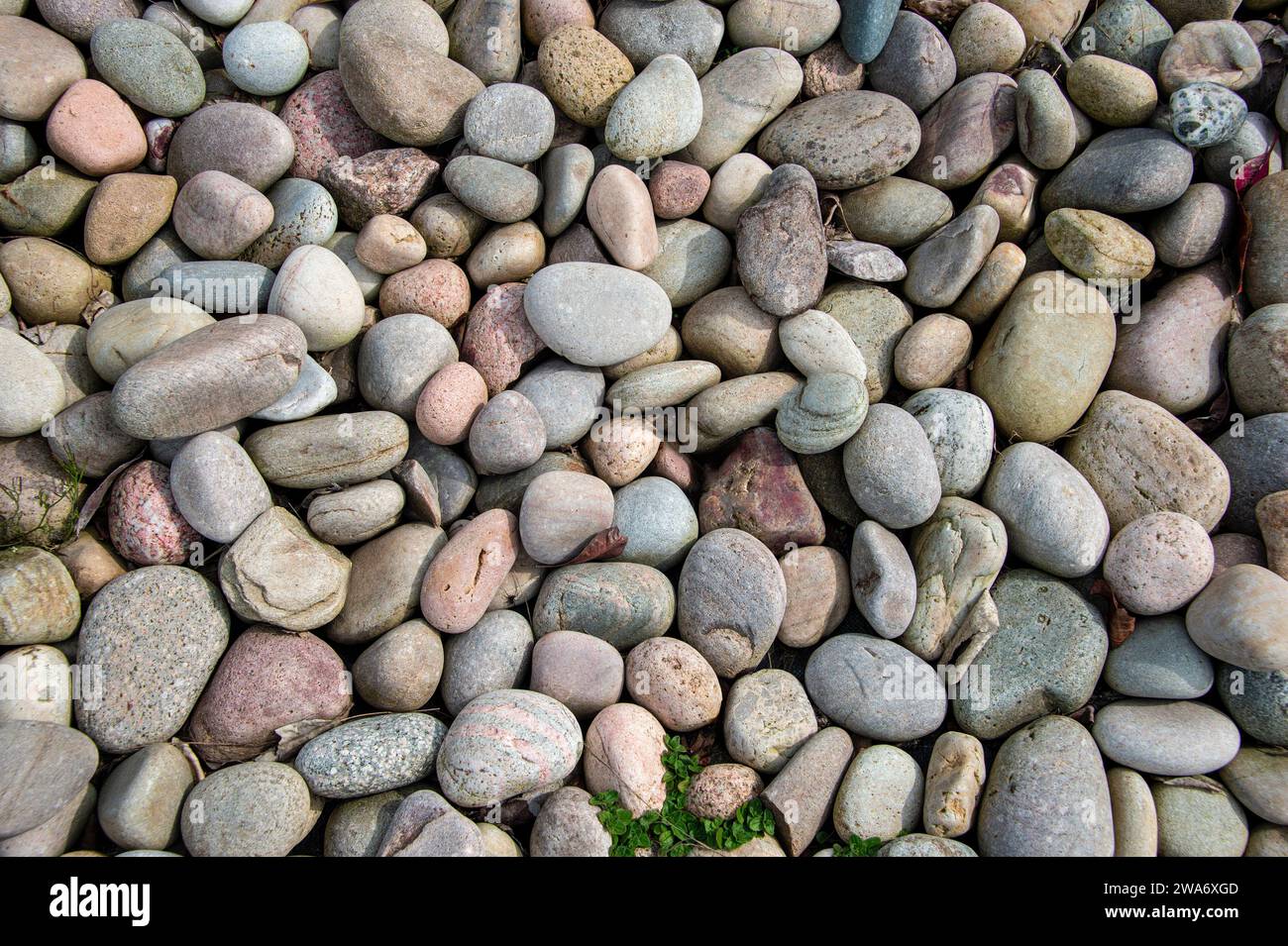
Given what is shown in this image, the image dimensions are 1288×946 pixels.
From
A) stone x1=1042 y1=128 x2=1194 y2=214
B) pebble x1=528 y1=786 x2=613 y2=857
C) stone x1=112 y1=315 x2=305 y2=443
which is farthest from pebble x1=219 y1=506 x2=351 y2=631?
stone x1=1042 y1=128 x2=1194 y2=214

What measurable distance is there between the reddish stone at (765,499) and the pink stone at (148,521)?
2.55 m

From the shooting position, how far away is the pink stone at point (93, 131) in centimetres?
434

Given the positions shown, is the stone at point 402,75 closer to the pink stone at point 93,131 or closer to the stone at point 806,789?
the pink stone at point 93,131

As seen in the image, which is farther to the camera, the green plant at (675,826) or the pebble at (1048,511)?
the pebble at (1048,511)

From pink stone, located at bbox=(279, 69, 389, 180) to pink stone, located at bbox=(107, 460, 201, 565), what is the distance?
1930mm

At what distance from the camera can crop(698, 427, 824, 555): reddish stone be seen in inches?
171

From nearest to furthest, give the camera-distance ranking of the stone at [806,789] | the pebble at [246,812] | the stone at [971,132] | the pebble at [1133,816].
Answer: the pebble at [246,812] → the pebble at [1133,816] → the stone at [806,789] → the stone at [971,132]

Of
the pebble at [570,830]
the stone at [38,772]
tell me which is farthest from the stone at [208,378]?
the pebble at [570,830]

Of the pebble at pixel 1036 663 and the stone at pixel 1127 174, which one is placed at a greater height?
the stone at pixel 1127 174

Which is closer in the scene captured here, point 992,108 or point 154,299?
point 154,299

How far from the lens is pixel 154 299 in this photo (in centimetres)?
A: 418

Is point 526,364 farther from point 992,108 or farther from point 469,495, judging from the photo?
point 992,108

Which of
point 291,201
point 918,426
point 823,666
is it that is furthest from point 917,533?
point 291,201

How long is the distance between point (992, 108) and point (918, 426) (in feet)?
6.53
